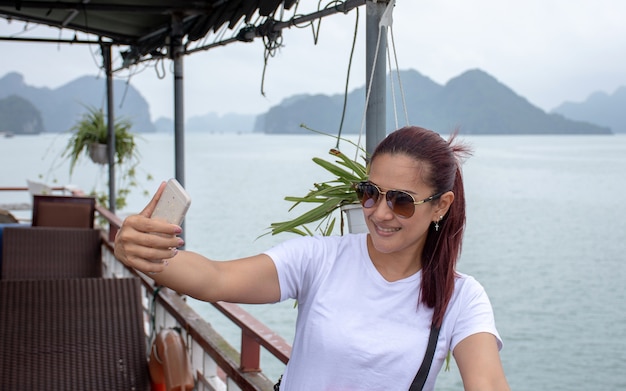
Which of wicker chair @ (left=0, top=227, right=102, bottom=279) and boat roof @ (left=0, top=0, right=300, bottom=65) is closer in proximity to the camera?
boat roof @ (left=0, top=0, right=300, bottom=65)

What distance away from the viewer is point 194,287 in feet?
3.92

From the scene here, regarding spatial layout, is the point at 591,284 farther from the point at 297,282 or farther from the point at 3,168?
the point at 3,168

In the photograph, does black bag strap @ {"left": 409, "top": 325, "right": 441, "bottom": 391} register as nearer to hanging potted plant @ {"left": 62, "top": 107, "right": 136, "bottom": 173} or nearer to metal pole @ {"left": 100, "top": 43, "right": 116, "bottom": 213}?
metal pole @ {"left": 100, "top": 43, "right": 116, "bottom": 213}

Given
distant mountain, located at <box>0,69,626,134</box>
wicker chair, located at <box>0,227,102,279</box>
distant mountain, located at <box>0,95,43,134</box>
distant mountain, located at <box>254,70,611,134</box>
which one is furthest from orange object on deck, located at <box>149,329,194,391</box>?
distant mountain, located at <box>0,95,43,134</box>

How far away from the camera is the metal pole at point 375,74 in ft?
6.03

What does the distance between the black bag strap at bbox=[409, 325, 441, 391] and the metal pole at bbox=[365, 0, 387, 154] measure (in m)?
0.76

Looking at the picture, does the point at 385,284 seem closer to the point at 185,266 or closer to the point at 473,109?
the point at 185,266

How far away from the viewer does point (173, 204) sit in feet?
3.44

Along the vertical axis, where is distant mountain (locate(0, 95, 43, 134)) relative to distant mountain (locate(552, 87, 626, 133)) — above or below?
below

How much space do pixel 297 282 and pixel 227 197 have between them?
163 ft

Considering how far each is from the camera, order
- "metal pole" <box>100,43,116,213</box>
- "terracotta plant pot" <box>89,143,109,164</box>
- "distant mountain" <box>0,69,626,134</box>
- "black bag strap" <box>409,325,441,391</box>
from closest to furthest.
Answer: "black bag strap" <box>409,325,441,391</box>
"metal pole" <box>100,43,116,213</box>
"terracotta plant pot" <box>89,143,109,164</box>
"distant mountain" <box>0,69,626,134</box>

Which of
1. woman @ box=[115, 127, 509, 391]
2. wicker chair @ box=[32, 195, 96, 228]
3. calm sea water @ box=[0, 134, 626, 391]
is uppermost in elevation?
woman @ box=[115, 127, 509, 391]

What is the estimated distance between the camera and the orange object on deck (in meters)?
2.43

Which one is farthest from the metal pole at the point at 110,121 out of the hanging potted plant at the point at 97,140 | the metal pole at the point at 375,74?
the metal pole at the point at 375,74
